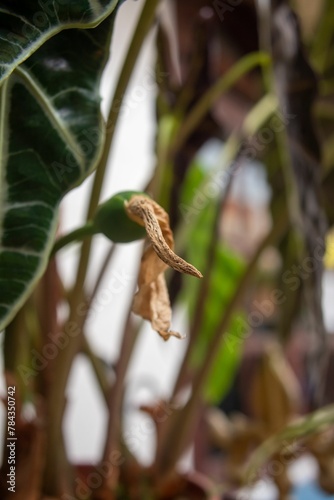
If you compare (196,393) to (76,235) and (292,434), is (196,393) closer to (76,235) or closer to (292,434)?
(292,434)

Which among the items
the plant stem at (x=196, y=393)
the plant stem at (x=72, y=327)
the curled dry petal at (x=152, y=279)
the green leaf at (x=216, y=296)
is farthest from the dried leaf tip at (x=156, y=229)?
the green leaf at (x=216, y=296)

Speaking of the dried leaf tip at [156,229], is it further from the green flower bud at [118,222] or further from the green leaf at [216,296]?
the green leaf at [216,296]

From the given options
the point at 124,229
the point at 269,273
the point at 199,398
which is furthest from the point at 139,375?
the point at 124,229

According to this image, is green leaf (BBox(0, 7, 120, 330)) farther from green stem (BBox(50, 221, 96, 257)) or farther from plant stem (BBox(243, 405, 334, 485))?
plant stem (BBox(243, 405, 334, 485))

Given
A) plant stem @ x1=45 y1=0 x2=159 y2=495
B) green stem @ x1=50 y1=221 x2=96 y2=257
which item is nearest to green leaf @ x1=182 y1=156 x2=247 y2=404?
plant stem @ x1=45 y1=0 x2=159 y2=495

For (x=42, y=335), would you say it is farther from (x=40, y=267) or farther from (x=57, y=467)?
(x=40, y=267)

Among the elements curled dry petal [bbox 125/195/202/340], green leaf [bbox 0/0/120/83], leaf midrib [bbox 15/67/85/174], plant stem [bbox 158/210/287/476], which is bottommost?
plant stem [bbox 158/210/287/476]
